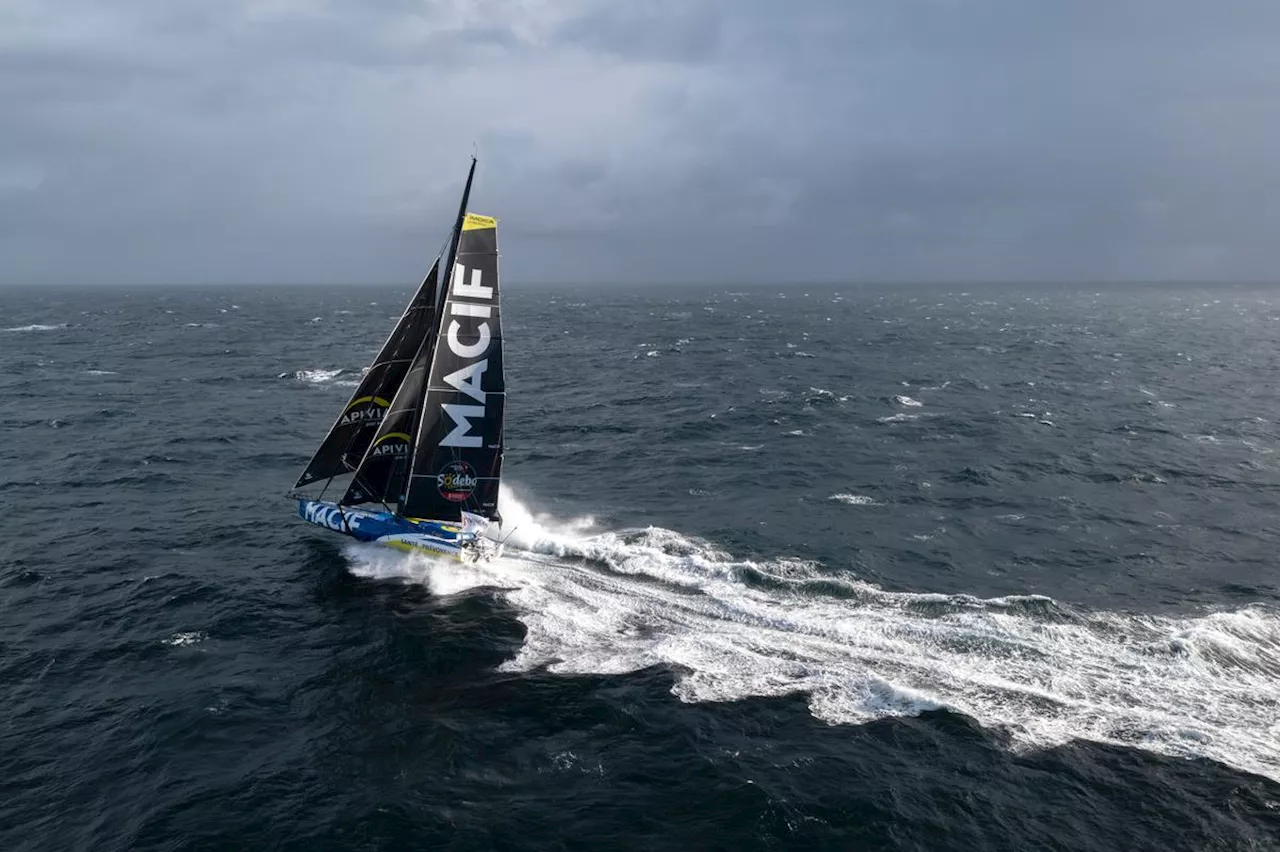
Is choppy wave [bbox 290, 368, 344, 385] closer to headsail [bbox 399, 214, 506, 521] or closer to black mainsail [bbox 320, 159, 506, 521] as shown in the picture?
black mainsail [bbox 320, 159, 506, 521]

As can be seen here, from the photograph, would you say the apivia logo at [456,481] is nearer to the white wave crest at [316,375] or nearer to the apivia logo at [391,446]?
the apivia logo at [391,446]

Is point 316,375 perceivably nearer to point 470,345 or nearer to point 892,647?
point 470,345

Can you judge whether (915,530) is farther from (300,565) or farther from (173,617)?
(173,617)

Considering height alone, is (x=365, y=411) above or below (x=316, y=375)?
above

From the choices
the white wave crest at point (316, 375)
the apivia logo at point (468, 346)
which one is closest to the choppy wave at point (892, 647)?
the apivia logo at point (468, 346)

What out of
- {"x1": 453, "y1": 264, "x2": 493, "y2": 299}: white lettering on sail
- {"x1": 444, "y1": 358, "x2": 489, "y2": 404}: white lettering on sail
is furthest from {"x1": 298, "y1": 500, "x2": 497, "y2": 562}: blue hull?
{"x1": 453, "y1": 264, "x2": 493, "y2": 299}: white lettering on sail

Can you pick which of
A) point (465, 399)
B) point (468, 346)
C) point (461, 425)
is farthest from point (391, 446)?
point (468, 346)
